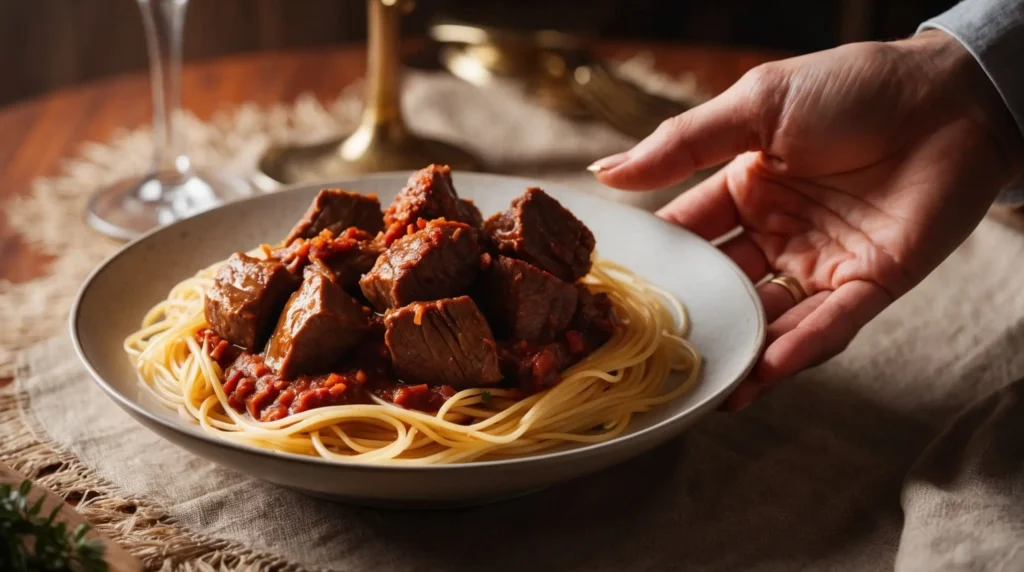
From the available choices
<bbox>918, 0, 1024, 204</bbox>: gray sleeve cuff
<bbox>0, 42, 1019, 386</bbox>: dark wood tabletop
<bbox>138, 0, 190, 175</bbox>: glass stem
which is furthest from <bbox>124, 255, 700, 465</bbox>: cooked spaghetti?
<bbox>0, 42, 1019, 386</bbox>: dark wood tabletop

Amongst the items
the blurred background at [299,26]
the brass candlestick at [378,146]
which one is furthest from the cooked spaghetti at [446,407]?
the blurred background at [299,26]

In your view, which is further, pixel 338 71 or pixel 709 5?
pixel 709 5

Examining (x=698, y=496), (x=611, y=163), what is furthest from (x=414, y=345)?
(x=611, y=163)

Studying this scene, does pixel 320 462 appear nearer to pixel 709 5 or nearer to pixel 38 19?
pixel 38 19

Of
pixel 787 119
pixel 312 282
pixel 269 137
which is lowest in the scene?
pixel 269 137

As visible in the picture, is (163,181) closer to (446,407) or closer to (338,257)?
(338,257)

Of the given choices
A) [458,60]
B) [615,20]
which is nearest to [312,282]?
[458,60]

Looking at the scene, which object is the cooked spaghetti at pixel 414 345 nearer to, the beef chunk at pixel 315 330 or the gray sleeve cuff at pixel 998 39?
the beef chunk at pixel 315 330

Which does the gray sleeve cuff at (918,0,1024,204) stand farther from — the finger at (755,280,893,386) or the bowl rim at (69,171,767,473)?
the bowl rim at (69,171,767,473)
